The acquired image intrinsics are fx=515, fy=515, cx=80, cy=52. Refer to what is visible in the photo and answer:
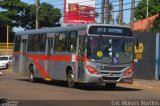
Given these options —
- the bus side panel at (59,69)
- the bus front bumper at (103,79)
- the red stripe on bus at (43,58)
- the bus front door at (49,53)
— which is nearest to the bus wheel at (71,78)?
the bus side panel at (59,69)

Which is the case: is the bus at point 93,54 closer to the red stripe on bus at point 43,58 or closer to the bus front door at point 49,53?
the red stripe on bus at point 43,58

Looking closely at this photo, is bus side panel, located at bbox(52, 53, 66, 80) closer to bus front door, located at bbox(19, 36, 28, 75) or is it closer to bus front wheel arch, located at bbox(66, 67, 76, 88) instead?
bus front wheel arch, located at bbox(66, 67, 76, 88)

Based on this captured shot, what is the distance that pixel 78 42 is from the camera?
24469 mm

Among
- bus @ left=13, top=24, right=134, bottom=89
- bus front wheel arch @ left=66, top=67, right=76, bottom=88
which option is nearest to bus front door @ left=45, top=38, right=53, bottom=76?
bus @ left=13, top=24, right=134, bottom=89

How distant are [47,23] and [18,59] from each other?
45.2 m

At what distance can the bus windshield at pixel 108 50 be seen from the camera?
23.5 metres

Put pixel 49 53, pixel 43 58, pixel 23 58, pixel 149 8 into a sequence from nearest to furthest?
pixel 49 53 → pixel 43 58 → pixel 23 58 → pixel 149 8

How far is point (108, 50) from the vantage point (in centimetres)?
2355

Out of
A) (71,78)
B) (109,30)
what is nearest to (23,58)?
(71,78)

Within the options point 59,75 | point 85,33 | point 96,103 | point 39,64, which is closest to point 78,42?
point 85,33

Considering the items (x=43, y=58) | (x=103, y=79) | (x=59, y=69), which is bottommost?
(x=103, y=79)

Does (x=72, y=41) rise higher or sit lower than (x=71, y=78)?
higher

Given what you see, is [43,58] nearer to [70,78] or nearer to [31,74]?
[31,74]

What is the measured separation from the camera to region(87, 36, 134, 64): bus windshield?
23.5 metres
